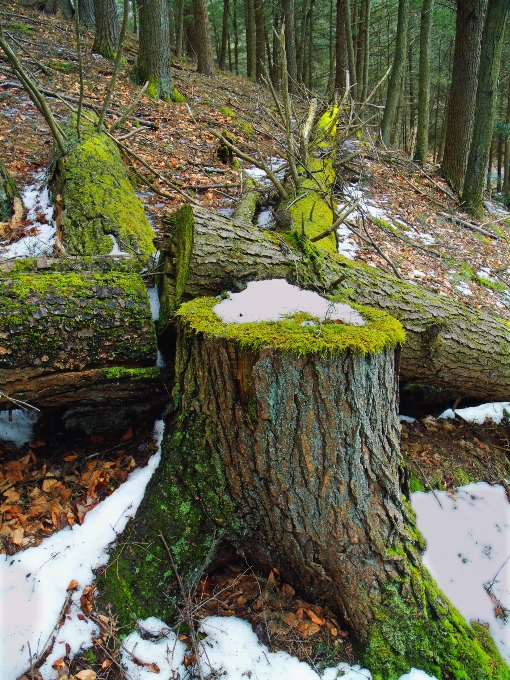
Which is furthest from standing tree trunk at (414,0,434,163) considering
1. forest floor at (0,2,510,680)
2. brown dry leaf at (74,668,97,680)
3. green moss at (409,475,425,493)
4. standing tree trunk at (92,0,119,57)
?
brown dry leaf at (74,668,97,680)

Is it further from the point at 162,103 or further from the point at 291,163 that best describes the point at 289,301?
the point at 162,103

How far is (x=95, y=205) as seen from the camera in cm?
376

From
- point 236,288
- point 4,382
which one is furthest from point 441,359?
point 4,382

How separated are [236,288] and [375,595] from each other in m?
1.78

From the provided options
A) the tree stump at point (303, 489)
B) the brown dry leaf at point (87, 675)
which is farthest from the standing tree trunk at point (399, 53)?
the brown dry leaf at point (87, 675)

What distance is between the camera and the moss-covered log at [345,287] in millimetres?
2654

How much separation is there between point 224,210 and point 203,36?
10.9 metres

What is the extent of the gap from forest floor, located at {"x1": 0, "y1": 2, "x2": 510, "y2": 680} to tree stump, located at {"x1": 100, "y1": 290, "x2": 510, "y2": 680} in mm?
203

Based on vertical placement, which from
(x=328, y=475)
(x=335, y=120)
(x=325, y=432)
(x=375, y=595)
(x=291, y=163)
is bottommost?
(x=375, y=595)

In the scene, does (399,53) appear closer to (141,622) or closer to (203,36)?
(203,36)

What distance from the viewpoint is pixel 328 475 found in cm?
202

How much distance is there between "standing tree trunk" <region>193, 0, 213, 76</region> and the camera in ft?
41.8

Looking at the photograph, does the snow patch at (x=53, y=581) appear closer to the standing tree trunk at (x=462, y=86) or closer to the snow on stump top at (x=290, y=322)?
the snow on stump top at (x=290, y=322)

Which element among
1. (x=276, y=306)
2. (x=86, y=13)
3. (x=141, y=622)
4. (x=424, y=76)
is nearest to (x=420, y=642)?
(x=141, y=622)
